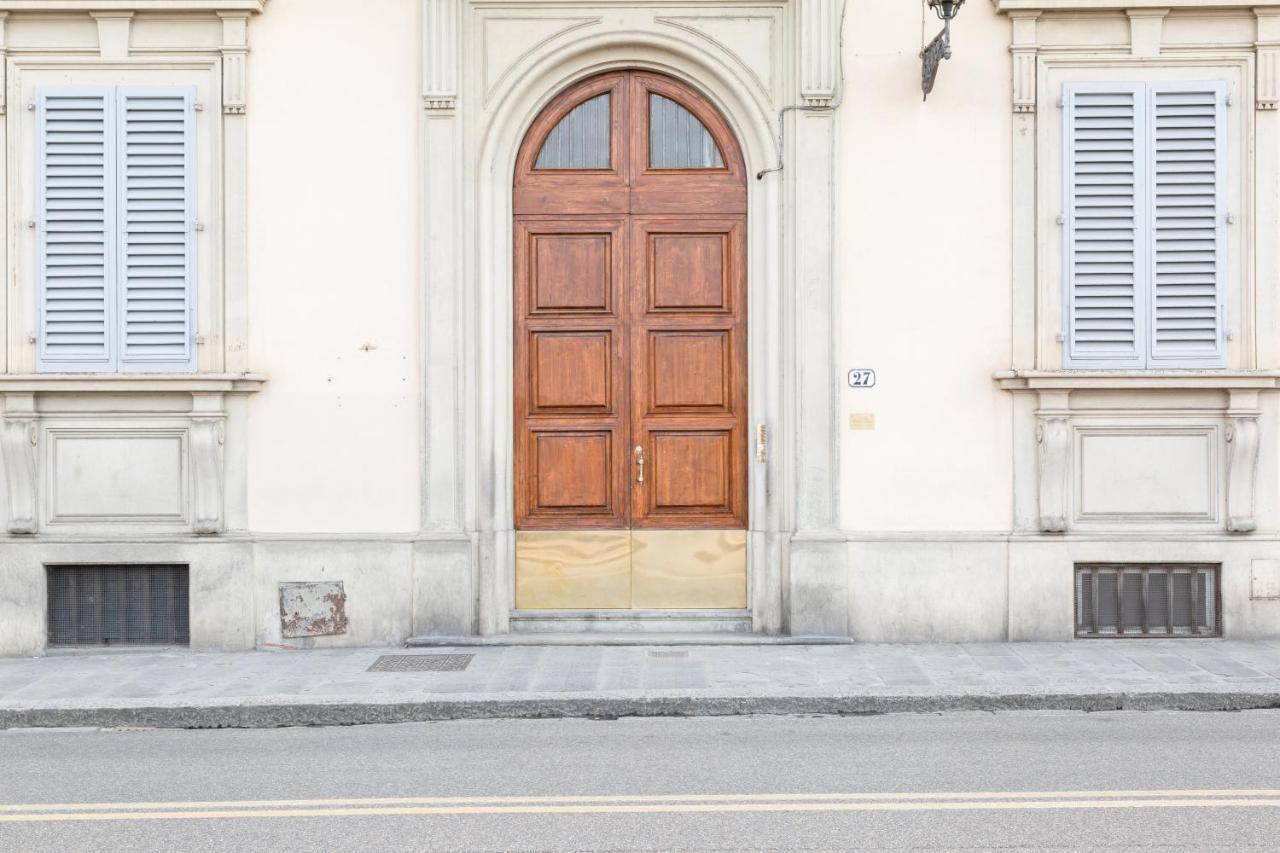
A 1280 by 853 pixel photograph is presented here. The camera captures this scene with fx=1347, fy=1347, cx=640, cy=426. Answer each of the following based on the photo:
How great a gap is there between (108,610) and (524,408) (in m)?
3.63

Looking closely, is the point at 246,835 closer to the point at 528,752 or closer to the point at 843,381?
the point at 528,752

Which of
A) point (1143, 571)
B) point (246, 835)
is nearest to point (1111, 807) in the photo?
point (246, 835)

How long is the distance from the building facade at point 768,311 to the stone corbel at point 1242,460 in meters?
0.02

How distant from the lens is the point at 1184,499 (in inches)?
414

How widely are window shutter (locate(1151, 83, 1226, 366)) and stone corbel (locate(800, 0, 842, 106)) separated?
2494mm

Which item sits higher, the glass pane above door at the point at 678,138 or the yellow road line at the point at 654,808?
the glass pane above door at the point at 678,138

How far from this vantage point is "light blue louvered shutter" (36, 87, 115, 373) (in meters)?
10.5

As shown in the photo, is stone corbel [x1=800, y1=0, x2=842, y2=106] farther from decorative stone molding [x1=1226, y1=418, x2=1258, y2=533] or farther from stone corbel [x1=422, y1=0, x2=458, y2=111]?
decorative stone molding [x1=1226, y1=418, x2=1258, y2=533]

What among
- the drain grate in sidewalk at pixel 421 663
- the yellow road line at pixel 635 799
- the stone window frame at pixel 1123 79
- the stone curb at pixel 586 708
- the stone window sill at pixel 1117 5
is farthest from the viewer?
the stone window frame at pixel 1123 79

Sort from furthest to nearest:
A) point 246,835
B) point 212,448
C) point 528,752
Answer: point 212,448 → point 528,752 → point 246,835

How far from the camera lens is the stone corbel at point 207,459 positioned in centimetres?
1045

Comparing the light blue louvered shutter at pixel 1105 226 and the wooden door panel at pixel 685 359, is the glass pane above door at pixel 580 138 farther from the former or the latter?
the light blue louvered shutter at pixel 1105 226

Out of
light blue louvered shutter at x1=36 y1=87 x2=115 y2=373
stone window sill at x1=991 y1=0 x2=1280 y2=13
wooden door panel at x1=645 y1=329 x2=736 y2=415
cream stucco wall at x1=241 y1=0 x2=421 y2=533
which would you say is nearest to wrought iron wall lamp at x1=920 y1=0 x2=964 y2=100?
stone window sill at x1=991 y1=0 x2=1280 y2=13

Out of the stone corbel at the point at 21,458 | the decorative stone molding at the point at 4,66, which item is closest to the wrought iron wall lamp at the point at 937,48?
the decorative stone molding at the point at 4,66
